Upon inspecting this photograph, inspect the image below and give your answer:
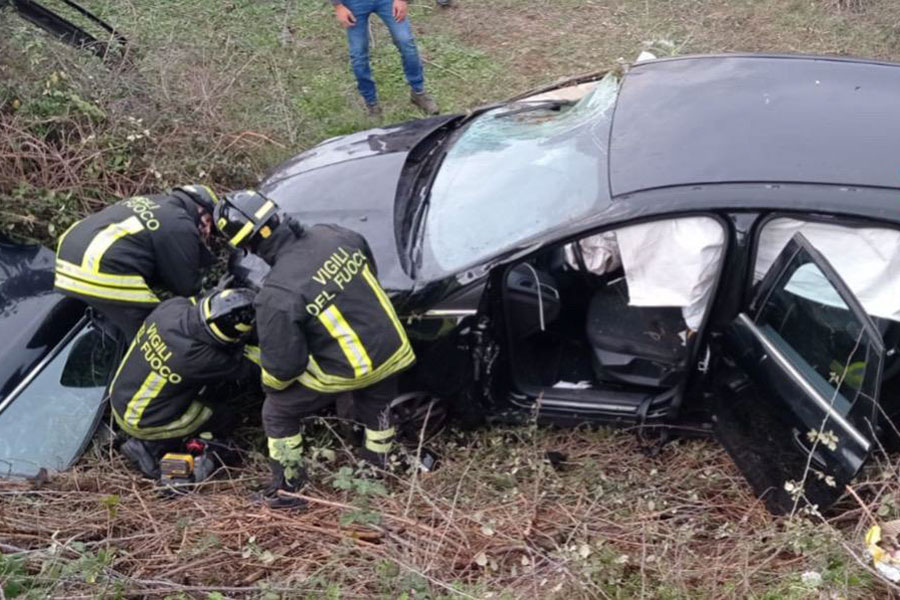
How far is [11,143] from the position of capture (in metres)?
5.20

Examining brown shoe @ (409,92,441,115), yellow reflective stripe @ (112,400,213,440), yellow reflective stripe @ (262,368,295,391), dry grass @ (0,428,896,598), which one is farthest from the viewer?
brown shoe @ (409,92,441,115)

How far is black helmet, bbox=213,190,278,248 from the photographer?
3645 millimetres

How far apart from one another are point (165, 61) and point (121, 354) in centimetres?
256

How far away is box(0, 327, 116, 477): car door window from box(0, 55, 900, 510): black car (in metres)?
0.11

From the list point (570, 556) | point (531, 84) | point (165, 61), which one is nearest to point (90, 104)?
point (165, 61)

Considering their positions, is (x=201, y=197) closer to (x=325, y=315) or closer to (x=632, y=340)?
(x=325, y=315)

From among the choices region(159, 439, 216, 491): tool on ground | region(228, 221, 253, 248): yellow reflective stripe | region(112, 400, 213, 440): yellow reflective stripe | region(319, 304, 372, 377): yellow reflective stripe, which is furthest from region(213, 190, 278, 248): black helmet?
region(159, 439, 216, 491): tool on ground

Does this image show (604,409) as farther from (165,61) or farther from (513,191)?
(165,61)

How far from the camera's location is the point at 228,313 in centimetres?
382

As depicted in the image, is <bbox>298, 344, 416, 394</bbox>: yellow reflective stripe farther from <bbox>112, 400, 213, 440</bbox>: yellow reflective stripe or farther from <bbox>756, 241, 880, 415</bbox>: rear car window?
<bbox>756, 241, 880, 415</bbox>: rear car window

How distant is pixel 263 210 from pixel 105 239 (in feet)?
3.51

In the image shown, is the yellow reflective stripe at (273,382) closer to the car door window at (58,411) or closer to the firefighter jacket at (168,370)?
the firefighter jacket at (168,370)

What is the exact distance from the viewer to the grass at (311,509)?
330 cm

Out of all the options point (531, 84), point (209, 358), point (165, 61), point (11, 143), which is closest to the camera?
point (209, 358)
